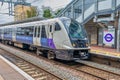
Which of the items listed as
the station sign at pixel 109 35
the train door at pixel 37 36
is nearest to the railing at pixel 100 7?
the station sign at pixel 109 35

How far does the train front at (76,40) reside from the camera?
1280 cm

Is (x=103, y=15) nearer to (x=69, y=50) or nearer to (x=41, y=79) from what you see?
(x=69, y=50)

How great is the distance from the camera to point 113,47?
2261 cm

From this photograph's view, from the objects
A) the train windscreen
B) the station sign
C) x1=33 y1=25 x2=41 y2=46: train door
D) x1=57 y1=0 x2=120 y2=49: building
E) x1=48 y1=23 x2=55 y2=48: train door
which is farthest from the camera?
x1=57 y1=0 x2=120 y2=49: building

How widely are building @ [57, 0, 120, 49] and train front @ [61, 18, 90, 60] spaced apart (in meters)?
5.92

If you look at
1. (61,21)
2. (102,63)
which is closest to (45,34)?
(61,21)

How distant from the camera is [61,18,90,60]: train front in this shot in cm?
1280

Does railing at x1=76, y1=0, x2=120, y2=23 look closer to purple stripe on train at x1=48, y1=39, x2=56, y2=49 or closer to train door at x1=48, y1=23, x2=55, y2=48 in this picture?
train door at x1=48, y1=23, x2=55, y2=48

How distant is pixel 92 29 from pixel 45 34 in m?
13.4

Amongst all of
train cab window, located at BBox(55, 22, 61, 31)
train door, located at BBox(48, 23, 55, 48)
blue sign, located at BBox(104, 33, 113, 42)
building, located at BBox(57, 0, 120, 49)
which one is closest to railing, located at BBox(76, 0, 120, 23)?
building, located at BBox(57, 0, 120, 49)

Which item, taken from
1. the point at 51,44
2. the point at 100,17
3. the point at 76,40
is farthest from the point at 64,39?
the point at 100,17

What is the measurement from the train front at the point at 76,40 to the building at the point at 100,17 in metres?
5.92

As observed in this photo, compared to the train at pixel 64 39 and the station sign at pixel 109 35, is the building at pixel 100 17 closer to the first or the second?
the station sign at pixel 109 35

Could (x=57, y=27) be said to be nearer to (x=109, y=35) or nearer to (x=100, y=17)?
(x=109, y=35)
